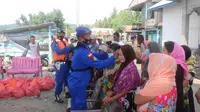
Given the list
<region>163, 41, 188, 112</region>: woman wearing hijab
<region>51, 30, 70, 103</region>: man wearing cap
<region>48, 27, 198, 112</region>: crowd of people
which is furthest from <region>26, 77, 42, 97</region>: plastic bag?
<region>163, 41, 188, 112</region>: woman wearing hijab

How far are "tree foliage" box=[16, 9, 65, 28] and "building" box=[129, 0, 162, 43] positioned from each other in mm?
13356

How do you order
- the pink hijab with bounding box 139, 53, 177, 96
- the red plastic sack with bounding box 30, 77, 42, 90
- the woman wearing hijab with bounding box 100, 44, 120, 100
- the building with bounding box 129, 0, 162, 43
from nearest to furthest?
the pink hijab with bounding box 139, 53, 177, 96, the woman wearing hijab with bounding box 100, 44, 120, 100, the red plastic sack with bounding box 30, 77, 42, 90, the building with bounding box 129, 0, 162, 43

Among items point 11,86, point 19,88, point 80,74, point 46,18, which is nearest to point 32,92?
point 19,88

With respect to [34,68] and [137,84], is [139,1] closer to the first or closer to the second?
[34,68]

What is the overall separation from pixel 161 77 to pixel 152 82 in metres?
0.10

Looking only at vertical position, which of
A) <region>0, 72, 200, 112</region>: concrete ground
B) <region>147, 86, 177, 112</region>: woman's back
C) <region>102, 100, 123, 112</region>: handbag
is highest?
<region>147, 86, 177, 112</region>: woman's back

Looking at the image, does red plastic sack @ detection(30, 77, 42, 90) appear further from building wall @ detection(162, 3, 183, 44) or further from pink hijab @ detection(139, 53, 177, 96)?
building wall @ detection(162, 3, 183, 44)

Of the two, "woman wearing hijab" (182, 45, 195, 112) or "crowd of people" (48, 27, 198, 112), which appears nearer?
"crowd of people" (48, 27, 198, 112)

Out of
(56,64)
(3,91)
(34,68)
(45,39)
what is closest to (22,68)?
(34,68)

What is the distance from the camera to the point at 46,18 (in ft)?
146

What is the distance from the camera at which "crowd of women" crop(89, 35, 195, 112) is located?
2729 millimetres

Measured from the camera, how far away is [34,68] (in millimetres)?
9117

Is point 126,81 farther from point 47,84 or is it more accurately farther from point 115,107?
point 47,84

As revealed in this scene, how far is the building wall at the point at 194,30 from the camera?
12.3 meters
